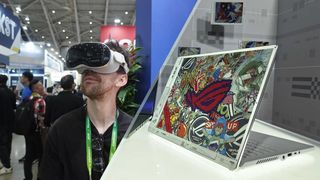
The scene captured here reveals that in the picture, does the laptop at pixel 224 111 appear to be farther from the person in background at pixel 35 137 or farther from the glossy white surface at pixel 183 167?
the person in background at pixel 35 137

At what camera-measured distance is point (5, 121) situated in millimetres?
4262

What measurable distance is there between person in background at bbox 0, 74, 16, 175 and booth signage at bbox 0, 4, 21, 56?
2.89 ft

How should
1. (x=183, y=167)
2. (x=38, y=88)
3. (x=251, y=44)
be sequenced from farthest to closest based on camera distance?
(x=38, y=88)
(x=251, y=44)
(x=183, y=167)

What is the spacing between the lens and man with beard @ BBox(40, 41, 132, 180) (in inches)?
42.2

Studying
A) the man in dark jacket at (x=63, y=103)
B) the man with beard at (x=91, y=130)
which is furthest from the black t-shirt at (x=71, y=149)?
the man in dark jacket at (x=63, y=103)

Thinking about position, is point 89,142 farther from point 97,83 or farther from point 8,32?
point 8,32

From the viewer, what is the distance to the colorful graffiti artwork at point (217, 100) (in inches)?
26.0

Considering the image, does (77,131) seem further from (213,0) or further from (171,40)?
(171,40)

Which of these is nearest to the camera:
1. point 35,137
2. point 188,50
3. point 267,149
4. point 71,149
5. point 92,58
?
point 267,149

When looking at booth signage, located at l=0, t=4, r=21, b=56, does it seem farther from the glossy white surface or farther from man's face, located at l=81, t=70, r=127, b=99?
the glossy white surface

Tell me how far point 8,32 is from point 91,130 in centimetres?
463

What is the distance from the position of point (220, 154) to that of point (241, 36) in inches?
37.5

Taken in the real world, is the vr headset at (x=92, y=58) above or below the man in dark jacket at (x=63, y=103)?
above

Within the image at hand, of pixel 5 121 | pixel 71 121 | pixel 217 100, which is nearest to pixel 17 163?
pixel 5 121
